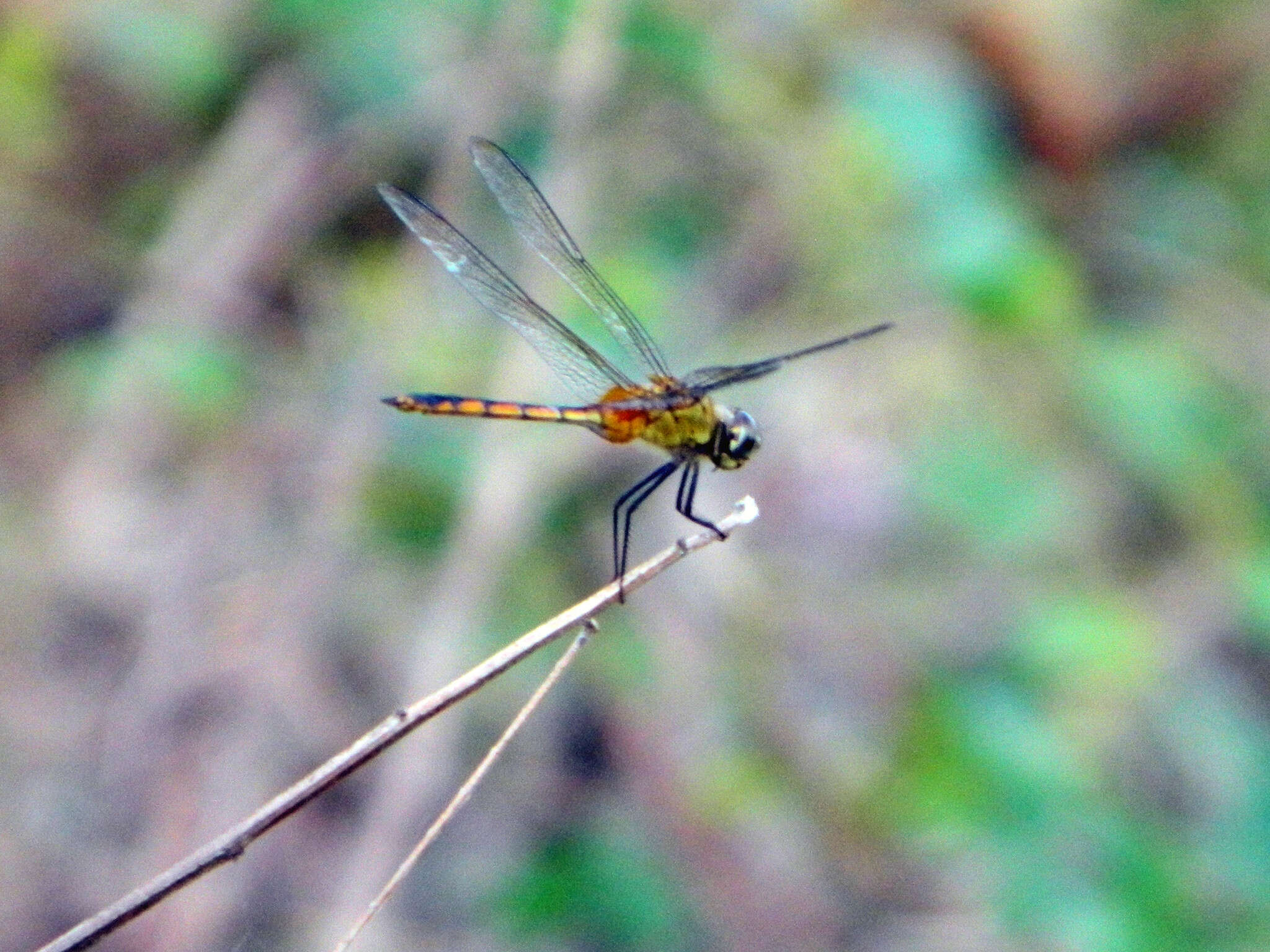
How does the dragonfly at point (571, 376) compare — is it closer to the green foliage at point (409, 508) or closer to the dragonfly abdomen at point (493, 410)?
the dragonfly abdomen at point (493, 410)

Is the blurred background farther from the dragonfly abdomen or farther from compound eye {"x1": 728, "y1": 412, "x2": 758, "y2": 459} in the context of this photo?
compound eye {"x1": 728, "y1": 412, "x2": 758, "y2": 459}

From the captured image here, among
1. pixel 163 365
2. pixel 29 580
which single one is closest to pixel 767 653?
pixel 163 365

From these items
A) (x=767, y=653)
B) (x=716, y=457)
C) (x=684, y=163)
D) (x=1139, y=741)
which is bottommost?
(x=1139, y=741)

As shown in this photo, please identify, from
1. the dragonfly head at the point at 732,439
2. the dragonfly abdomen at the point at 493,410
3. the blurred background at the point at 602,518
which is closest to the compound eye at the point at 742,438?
the dragonfly head at the point at 732,439

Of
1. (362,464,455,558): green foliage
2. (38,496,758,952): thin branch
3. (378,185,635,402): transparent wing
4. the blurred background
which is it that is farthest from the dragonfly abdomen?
(38,496,758,952): thin branch

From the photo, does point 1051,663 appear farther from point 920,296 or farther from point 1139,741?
point 920,296

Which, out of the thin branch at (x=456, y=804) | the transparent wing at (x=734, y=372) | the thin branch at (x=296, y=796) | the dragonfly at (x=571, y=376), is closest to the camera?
the thin branch at (x=296, y=796)

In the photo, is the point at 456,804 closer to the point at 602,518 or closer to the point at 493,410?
the point at 493,410
